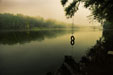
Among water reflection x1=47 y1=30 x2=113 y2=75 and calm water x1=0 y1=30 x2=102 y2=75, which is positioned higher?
water reflection x1=47 y1=30 x2=113 y2=75

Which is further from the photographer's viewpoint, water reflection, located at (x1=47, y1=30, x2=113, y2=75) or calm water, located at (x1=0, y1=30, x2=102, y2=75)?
calm water, located at (x1=0, y1=30, x2=102, y2=75)

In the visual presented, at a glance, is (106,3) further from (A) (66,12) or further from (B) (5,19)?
(B) (5,19)

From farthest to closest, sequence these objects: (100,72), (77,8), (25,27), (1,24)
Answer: (25,27)
(1,24)
(77,8)
(100,72)

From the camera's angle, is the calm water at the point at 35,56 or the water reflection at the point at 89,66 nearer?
the water reflection at the point at 89,66

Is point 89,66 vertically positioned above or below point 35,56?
above

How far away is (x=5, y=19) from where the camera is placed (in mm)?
189500

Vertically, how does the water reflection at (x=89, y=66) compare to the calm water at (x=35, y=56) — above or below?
above

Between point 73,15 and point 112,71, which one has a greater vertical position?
point 73,15

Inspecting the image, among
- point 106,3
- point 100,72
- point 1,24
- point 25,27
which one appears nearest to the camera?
point 100,72

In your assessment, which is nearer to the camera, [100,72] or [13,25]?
[100,72]

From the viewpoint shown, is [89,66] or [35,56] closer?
[89,66]

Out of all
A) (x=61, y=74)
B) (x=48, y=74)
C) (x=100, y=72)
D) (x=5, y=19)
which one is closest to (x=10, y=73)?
(x=48, y=74)

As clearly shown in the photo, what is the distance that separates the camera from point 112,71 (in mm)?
10211

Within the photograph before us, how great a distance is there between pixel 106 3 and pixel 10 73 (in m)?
11.2
